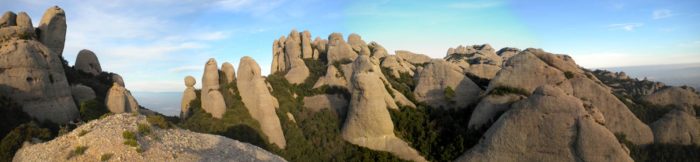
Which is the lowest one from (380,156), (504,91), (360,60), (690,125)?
(380,156)

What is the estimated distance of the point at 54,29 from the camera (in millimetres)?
52344

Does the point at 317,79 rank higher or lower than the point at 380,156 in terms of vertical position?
higher

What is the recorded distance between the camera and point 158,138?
24.4 m

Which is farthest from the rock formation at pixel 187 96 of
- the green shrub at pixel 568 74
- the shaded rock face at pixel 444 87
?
the green shrub at pixel 568 74

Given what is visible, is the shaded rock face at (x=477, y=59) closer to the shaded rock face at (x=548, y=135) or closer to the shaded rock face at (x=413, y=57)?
the shaded rock face at (x=413, y=57)

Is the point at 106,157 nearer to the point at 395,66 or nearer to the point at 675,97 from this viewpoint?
the point at 395,66

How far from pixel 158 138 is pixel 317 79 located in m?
36.0

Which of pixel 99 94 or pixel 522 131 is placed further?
pixel 99 94

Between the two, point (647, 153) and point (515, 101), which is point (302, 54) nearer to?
point (515, 101)

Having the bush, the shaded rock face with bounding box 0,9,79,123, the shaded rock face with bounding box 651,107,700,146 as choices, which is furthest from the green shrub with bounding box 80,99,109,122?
the shaded rock face with bounding box 651,107,700,146

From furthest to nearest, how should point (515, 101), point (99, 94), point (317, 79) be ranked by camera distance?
point (317, 79)
point (99, 94)
point (515, 101)

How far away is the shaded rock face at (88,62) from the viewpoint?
181 feet

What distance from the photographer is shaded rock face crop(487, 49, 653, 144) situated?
122ft

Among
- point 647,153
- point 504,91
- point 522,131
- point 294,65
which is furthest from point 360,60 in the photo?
point 647,153
